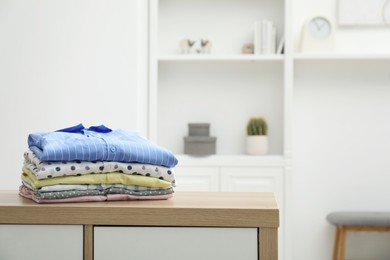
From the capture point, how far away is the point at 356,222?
372 cm

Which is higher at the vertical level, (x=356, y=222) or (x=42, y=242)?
(x=42, y=242)

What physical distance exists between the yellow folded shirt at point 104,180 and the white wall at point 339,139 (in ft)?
8.62

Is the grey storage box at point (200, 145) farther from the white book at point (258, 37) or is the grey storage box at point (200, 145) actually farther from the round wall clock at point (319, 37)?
the round wall clock at point (319, 37)

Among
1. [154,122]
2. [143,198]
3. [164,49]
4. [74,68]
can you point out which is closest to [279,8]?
[164,49]

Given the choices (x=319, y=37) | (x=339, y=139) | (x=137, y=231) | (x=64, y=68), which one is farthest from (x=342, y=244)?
(x=137, y=231)

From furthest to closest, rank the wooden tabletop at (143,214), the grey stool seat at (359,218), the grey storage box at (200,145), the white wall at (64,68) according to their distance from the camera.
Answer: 1. the grey storage box at (200,145)
2. the grey stool seat at (359,218)
3. the white wall at (64,68)
4. the wooden tabletop at (143,214)

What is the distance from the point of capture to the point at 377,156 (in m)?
4.05

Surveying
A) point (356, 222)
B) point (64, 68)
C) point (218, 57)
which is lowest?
point (356, 222)

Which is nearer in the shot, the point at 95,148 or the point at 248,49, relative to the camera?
the point at 95,148

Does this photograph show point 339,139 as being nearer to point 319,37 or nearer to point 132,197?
point 319,37

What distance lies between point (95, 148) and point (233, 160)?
2314 millimetres

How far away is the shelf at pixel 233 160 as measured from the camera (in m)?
3.73

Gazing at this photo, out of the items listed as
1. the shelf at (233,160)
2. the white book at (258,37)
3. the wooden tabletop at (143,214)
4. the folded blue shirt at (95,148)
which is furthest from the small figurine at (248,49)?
the wooden tabletop at (143,214)

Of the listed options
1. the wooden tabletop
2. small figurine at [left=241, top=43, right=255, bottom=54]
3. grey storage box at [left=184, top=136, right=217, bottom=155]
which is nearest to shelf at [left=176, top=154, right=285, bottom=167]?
grey storage box at [left=184, top=136, right=217, bottom=155]
